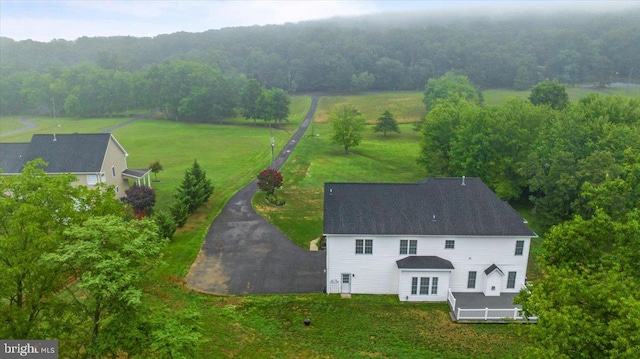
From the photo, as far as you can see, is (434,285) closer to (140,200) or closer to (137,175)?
(140,200)

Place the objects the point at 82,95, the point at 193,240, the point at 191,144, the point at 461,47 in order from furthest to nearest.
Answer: the point at 461,47
the point at 82,95
the point at 191,144
the point at 193,240

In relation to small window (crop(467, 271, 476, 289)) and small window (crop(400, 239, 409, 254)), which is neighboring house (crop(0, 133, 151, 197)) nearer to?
small window (crop(400, 239, 409, 254))

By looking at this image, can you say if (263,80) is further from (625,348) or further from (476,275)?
(625,348)

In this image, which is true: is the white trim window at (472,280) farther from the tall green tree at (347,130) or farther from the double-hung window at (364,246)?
the tall green tree at (347,130)

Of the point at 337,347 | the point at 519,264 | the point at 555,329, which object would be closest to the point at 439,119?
the point at 519,264

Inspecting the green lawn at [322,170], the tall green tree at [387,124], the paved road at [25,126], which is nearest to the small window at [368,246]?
the green lawn at [322,170]

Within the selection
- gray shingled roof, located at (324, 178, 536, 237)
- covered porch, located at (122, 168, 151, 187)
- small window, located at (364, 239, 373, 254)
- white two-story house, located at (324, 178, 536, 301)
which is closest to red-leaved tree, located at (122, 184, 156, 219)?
covered porch, located at (122, 168, 151, 187)

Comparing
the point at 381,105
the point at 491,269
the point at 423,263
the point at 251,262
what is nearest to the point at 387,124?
the point at 381,105
